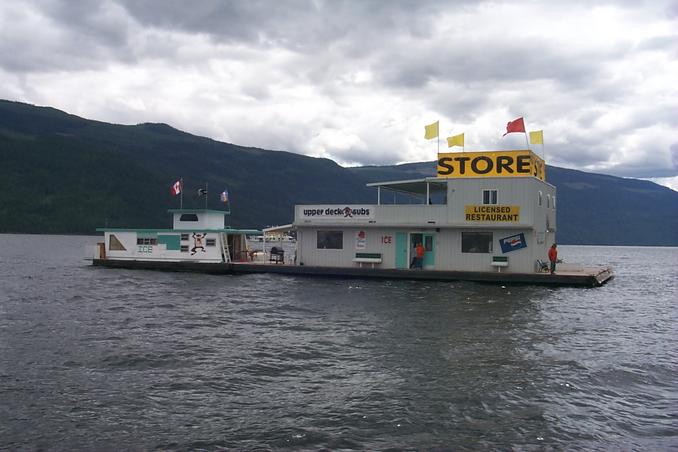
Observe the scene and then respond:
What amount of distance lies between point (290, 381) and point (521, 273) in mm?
23720

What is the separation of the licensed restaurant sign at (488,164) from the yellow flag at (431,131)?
160 cm

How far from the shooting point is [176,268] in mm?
41906

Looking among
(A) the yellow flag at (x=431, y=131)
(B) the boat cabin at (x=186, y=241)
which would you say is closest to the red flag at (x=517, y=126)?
(A) the yellow flag at (x=431, y=131)

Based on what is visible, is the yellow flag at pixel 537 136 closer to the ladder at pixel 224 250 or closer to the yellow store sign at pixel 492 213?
the yellow store sign at pixel 492 213

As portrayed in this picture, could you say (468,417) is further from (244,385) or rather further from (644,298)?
(644,298)

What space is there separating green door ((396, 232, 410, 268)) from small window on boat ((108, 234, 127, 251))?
20.5 meters

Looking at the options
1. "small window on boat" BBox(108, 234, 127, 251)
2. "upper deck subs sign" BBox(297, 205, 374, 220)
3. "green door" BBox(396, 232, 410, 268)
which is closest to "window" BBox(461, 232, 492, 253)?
"green door" BBox(396, 232, 410, 268)

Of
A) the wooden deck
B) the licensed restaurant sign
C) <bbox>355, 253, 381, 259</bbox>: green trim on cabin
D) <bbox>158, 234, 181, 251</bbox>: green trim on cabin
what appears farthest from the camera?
<bbox>158, 234, 181, 251</bbox>: green trim on cabin

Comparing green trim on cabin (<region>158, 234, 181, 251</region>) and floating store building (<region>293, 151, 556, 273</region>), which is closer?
floating store building (<region>293, 151, 556, 273</region>)

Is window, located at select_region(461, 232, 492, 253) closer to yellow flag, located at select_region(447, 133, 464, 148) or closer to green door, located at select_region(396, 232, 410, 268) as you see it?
green door, located at select_region(396, 232, 410, 268)

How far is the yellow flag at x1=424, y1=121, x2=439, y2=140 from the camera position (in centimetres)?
3812

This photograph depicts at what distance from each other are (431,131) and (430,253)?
7.75m

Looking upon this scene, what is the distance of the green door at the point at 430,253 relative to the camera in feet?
121

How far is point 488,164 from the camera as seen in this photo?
36.0 meters
